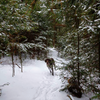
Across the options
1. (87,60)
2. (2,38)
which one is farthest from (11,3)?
(87,60)

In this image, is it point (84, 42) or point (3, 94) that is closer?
point (3, 94)

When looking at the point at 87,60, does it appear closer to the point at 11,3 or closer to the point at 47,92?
the point at 47,92

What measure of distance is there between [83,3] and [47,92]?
503cm

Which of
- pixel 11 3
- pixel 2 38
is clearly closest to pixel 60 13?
pixel 11 3

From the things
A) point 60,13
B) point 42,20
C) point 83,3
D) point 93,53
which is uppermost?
point 42,20

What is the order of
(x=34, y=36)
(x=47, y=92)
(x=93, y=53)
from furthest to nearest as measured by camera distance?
(x=34, y=36), (x=47, y=92), (x=93, y=53)

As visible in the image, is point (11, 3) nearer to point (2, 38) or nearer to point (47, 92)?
point (2, 38)

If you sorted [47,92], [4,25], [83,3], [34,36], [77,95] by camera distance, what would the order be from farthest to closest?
[34,36]
[47,92]
[77,95]
[4,25]
[83,3]

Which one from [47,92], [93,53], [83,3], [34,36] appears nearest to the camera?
[83,3]

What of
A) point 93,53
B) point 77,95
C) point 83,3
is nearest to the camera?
point 83,3

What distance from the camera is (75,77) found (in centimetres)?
392

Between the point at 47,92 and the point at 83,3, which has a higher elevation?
the point at 83,3

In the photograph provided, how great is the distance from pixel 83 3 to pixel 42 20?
9632 millimetres

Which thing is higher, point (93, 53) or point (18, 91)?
point (93, 53)
